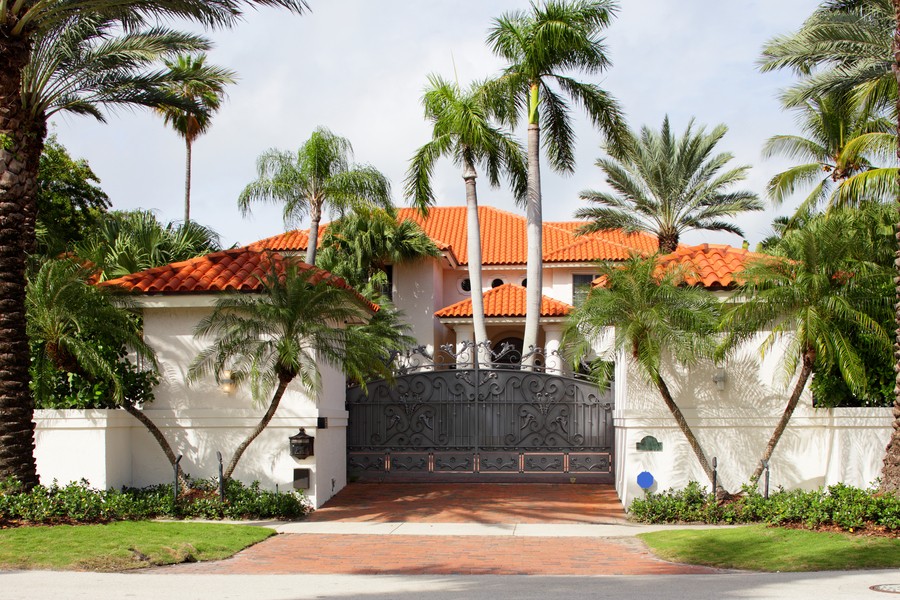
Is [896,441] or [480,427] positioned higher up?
[896,441]

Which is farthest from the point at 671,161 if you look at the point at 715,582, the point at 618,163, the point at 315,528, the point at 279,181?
the point at 715,582

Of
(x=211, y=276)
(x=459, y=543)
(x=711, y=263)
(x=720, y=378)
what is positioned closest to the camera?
(x=459, y=543)

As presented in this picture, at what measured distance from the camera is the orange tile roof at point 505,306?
3073 cm

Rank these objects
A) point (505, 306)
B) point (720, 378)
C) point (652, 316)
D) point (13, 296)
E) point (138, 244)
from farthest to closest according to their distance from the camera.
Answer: point (505, 306) → point (138, 244) → point (720, 378) → point (652, 316) → point (13, 296)

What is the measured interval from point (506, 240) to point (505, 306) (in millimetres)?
6524

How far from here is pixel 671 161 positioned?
28.5 m

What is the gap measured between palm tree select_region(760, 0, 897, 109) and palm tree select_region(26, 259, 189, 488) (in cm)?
1228

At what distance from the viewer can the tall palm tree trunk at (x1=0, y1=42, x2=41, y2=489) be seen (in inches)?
481

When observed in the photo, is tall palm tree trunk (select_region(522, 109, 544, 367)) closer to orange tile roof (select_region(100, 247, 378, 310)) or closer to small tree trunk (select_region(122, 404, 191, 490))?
orange tile roof (select_region(100, 247, 378, 310))

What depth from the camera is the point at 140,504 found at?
514 inches

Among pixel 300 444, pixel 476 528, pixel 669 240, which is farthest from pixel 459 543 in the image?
pixel 669 240

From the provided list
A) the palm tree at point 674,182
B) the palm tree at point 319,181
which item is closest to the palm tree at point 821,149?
the palm tree at point 674,182

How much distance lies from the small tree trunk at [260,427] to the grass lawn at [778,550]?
566 centimetres

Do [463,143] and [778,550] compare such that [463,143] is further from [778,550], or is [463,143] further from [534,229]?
[778,550]
